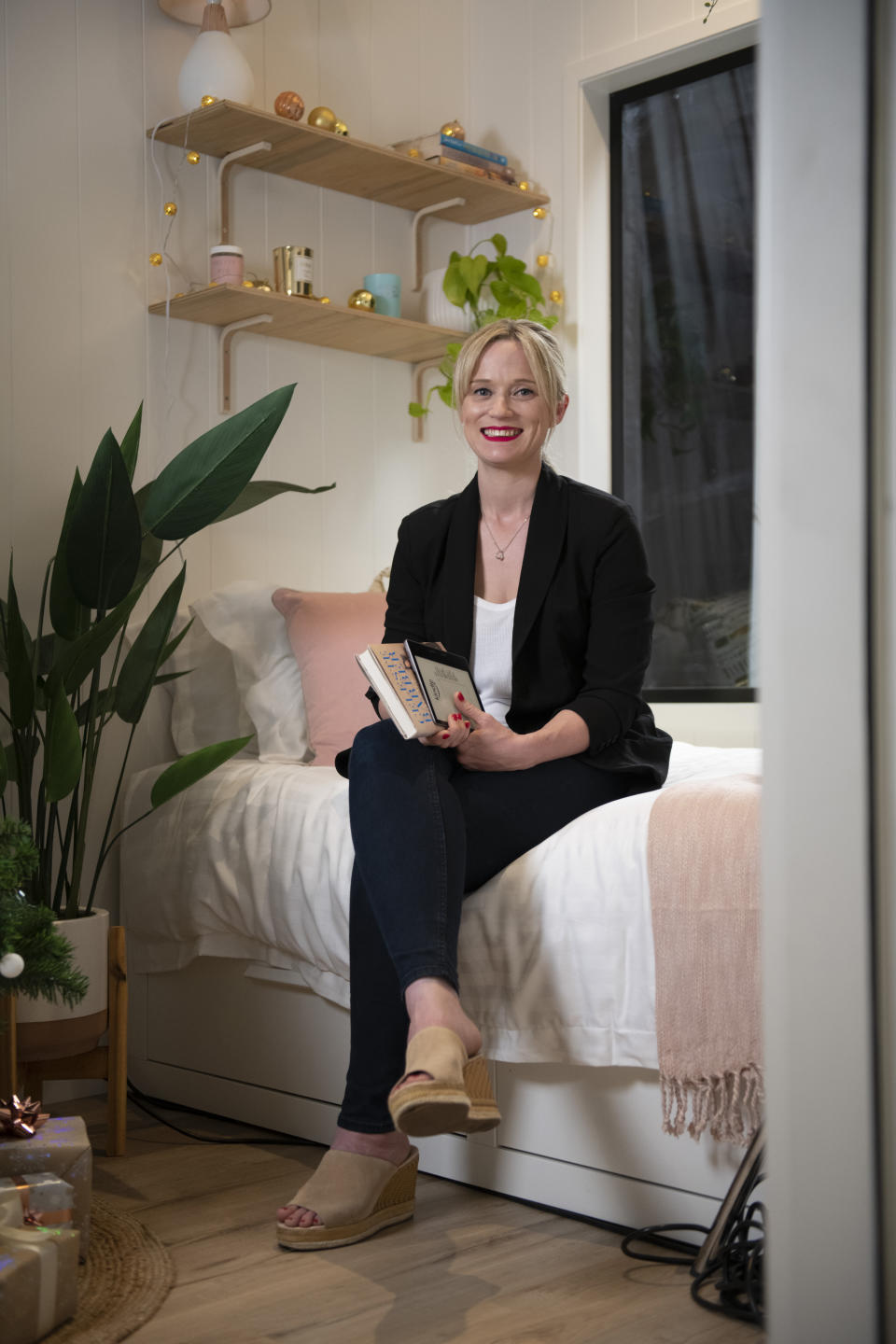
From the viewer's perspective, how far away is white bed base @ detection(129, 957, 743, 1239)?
1.58 meters

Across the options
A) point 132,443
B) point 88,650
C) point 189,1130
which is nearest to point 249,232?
point 132,443

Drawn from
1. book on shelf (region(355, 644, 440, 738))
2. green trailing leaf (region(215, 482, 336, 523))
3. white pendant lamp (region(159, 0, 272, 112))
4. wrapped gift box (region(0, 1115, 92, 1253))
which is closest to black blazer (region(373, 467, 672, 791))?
book on shelf (region(355, 644, 440, 738))

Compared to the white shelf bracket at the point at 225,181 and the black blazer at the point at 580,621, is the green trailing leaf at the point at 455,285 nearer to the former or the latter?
the white shelf bracket at the point at 225,181

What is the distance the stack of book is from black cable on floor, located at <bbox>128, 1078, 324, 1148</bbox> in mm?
2052

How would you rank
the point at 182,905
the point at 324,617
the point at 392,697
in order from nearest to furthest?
the point at 392,697 → the point at 182,905 → the point at 324,617

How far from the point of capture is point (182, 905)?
2193mm

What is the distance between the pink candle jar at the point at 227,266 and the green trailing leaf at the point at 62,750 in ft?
3.51

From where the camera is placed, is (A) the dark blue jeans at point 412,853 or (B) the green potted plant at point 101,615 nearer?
(A) the dark blue jeans at point 412,853

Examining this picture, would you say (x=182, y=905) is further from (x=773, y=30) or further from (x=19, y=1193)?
(x=773, y=30)

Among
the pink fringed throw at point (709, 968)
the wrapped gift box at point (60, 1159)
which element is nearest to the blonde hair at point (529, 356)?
the pink fringed throw at point (709, 968)

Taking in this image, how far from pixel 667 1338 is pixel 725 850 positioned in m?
0.52

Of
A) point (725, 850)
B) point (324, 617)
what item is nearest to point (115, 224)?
point (324, 617)

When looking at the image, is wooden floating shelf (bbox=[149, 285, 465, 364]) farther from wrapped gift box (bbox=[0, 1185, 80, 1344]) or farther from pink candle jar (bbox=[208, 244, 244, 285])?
wrapped gift box (bbox=[0, 1185, 80, 1344])

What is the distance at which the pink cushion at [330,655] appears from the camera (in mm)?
2377
